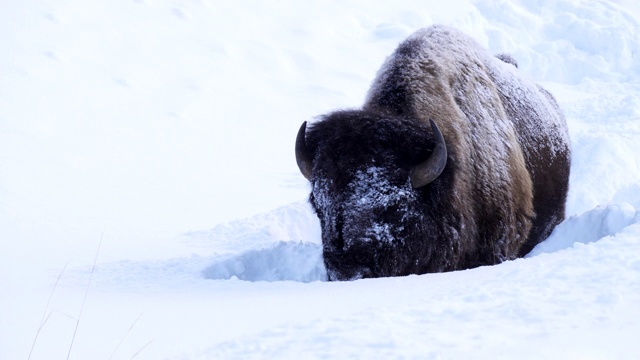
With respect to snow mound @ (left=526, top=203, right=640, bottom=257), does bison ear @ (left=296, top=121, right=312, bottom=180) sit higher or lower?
higher

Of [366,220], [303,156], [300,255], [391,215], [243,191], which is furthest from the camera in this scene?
[243,191]

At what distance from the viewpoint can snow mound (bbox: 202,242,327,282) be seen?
5.07 meters

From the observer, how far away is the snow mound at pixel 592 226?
199 inches

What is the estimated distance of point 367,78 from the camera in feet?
54.9

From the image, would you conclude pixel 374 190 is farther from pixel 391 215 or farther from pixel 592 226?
pixel 592 226

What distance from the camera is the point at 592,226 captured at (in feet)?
17.9

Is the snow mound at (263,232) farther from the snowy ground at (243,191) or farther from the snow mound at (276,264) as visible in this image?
the snow mound at (276,264)

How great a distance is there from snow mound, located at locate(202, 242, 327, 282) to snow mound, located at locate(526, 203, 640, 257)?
1861 mm

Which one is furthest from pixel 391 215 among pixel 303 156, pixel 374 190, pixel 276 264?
pixel 276 264

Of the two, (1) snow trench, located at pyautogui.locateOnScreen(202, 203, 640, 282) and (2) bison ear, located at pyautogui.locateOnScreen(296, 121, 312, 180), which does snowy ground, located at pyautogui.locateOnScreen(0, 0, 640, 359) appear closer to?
(1) snow trench, located at pyautogui.locateOnScreen(202, 203, 640, 282)

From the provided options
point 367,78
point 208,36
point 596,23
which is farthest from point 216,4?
point 596,23

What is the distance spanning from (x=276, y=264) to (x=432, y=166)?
1.75 metres

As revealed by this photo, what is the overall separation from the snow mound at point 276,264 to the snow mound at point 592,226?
186 centimetres

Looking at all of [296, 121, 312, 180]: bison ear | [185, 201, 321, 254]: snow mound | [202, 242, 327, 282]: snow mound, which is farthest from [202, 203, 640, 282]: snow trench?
[296, 121, 312, 180]: bison ear
